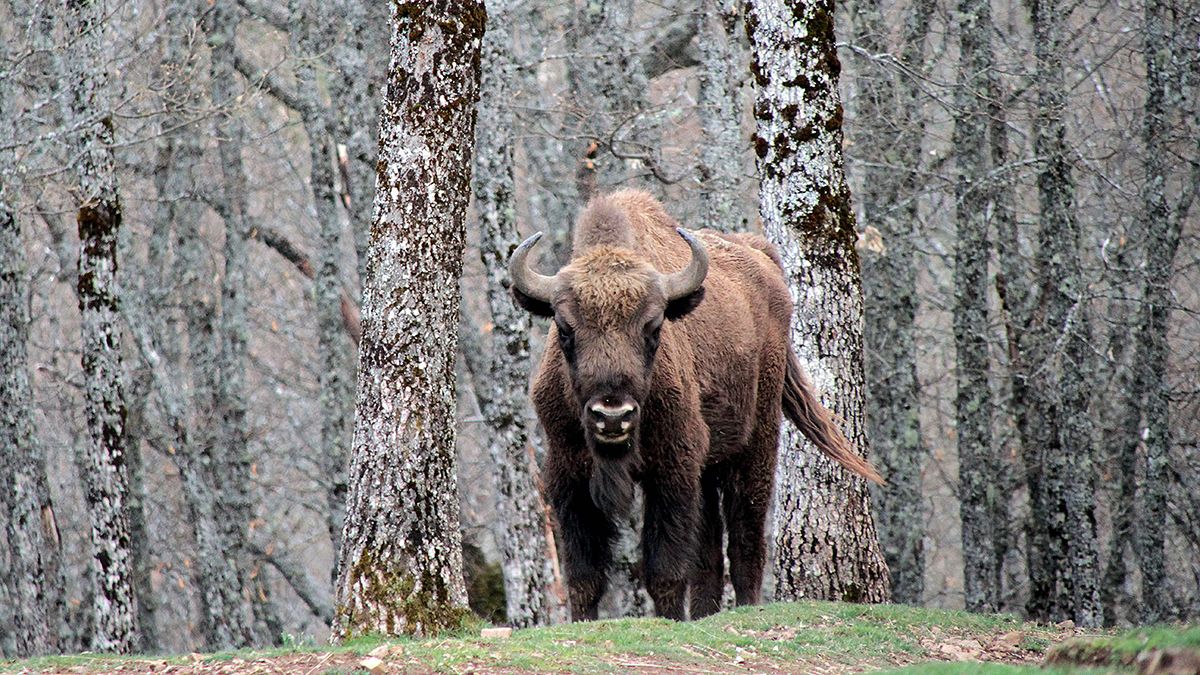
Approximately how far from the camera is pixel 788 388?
10781 mm

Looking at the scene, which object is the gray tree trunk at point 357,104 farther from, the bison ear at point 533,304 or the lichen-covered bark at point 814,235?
the lichen-covered bark at point 814,235

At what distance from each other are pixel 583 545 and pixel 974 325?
30.2ft

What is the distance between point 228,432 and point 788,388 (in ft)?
34.8

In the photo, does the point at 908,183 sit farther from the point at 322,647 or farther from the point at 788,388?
the point at 322,647

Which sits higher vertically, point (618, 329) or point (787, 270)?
point (787, 270)

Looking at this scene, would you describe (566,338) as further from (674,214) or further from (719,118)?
(674,214)

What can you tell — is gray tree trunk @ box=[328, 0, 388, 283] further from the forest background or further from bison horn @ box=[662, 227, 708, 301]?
bison horn @ box=[662, 227, 708, 301]

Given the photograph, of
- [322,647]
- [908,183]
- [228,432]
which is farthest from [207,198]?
[322,647]

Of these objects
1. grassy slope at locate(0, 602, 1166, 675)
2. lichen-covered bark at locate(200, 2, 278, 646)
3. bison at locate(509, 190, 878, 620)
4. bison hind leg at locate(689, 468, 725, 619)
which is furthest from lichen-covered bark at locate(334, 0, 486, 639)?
lichen-covered bark at locate(200, 2, 278, 646)

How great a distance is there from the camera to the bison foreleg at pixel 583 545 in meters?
9.37

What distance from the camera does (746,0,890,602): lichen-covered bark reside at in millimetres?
10438

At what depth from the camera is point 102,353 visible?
41.8 ft

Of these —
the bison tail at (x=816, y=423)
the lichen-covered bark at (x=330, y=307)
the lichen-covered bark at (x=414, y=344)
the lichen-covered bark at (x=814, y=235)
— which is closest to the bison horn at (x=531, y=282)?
the lichen-covered bark at (x=414, y=344)

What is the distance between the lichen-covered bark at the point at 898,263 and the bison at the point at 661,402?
6.26 meters
